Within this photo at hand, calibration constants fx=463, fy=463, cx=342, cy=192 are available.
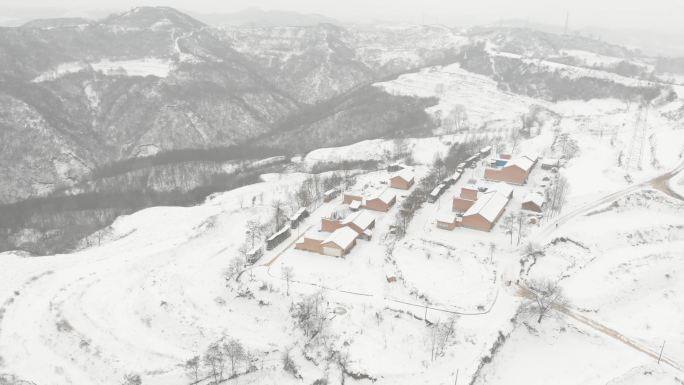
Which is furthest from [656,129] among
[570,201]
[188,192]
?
[188,192]

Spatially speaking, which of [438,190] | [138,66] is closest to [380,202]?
[438,190]

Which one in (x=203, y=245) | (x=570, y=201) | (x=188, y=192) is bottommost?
(x=188, y=192)

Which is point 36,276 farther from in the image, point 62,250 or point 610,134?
point 610,134

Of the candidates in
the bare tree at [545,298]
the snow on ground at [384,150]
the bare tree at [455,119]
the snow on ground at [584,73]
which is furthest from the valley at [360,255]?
the snow on ground at [584,73]

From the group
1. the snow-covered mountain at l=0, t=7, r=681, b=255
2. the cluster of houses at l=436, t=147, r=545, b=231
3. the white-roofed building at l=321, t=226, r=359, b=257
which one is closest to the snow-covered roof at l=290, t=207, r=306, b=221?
the white-roofed building at l=321, t=226, r=359, b=257

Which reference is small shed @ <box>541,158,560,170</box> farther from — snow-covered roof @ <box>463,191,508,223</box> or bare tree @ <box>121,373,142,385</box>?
bare tree @ <box>121,373,142,385</box>

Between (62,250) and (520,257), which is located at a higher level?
(520,257)
